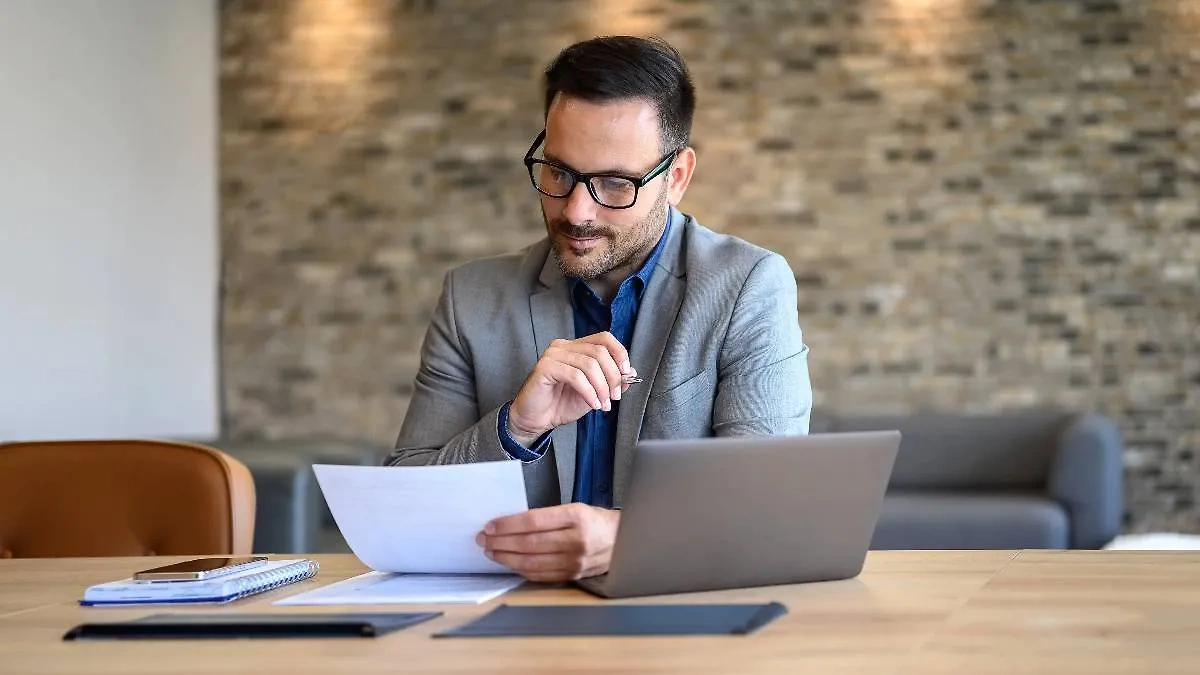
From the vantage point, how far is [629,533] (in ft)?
4.61

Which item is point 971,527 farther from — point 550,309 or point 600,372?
point 600,372

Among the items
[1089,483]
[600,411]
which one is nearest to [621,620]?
[600,411]

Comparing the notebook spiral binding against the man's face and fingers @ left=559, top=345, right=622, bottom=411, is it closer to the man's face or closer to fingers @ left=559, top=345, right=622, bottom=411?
fingers @ left=559, top=345, right=622, bottom=411

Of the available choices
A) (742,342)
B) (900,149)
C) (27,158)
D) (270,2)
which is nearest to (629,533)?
(742,342)

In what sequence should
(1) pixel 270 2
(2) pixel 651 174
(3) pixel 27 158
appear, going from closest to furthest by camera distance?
1. (2) pixel 651 174
2. (3) pixel 27 158
3. (1) pixel 270 2

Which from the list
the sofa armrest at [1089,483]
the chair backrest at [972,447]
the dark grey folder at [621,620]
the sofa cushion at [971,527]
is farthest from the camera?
the chair backrest at [972,447]

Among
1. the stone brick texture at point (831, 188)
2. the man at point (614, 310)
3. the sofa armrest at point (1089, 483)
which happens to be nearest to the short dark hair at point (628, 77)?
Answer: the man at point (614, 310)

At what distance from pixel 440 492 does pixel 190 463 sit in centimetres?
78

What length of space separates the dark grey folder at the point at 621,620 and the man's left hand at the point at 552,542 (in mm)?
152

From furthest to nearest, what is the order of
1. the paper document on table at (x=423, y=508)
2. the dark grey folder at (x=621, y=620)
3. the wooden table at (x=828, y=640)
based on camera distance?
the paper document on table at (x=423, y=508), the dark grey folder at (x=621, y=620), the wooden table at (x=828, y=640)

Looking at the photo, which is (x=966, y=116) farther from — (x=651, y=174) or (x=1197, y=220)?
(x=651, y=174)

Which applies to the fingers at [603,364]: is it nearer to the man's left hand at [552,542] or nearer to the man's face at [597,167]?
the man's left hand at [552,542]

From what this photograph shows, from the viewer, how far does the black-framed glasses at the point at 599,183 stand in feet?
6.93

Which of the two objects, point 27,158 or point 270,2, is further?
point 270,2
